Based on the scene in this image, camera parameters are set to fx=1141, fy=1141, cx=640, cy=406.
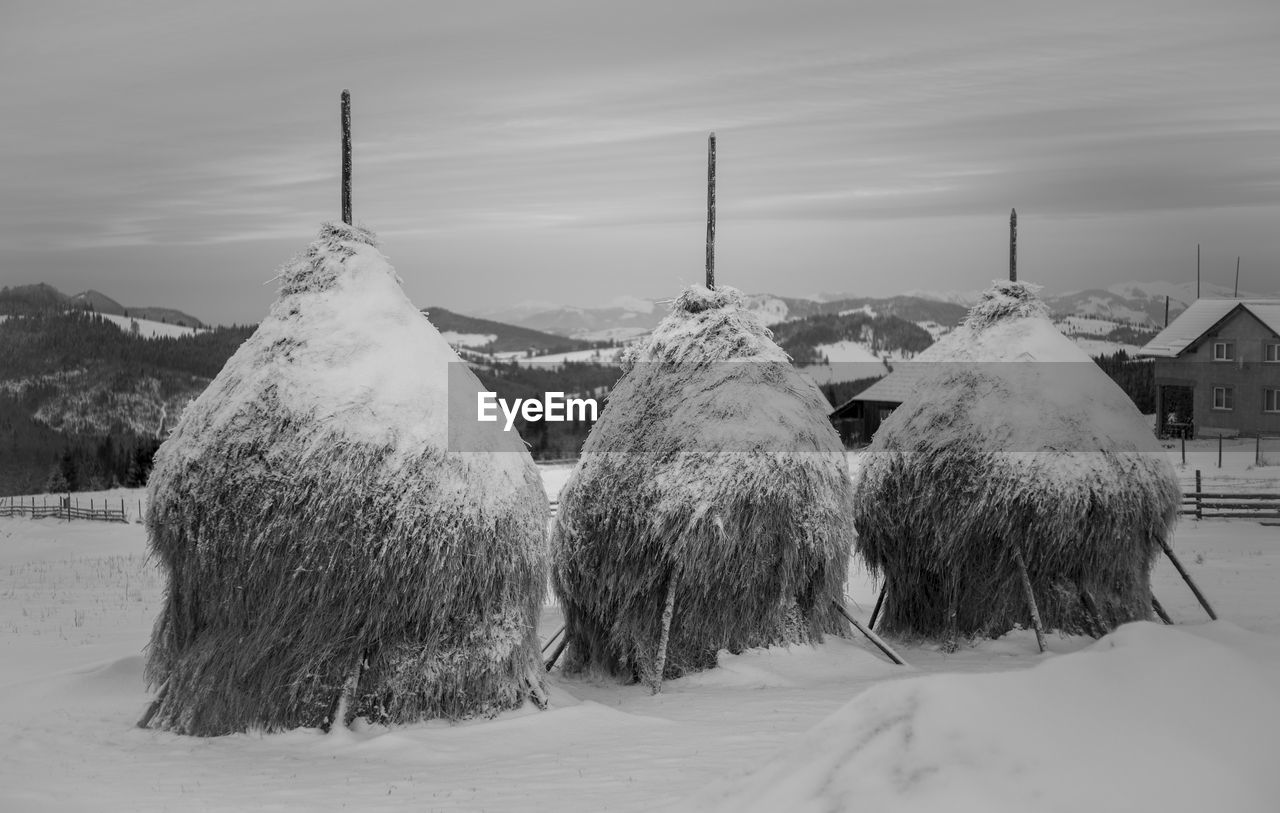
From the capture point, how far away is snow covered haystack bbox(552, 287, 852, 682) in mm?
11742

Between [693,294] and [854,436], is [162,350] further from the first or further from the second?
[693,294]

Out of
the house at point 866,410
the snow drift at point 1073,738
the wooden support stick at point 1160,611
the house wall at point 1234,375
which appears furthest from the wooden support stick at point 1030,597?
the house at point 866,410

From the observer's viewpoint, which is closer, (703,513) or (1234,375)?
(703,513)

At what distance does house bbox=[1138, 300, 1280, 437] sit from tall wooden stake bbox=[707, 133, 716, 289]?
3681cm

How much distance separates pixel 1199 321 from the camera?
47594 mm

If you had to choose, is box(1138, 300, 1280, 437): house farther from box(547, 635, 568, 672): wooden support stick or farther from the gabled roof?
box(547, 635, 568, 672): wooden support stick

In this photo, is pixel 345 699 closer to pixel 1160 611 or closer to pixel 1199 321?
pixel 1160 611

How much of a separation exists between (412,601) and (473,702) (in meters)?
1.11

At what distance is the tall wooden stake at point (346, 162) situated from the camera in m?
11.4

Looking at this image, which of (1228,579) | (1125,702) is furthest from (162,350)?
(1125,702)

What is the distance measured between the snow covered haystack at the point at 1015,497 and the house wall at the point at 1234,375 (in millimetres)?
35388

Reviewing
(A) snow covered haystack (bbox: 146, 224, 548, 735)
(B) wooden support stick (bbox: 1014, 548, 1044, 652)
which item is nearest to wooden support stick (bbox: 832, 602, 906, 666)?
(B) wooden support stick (bbox: 1014, 548, 1044, 652)

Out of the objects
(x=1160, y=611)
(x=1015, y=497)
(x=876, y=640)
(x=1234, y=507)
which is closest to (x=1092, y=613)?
(x=1160, y=611)

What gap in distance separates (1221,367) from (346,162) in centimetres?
4347
